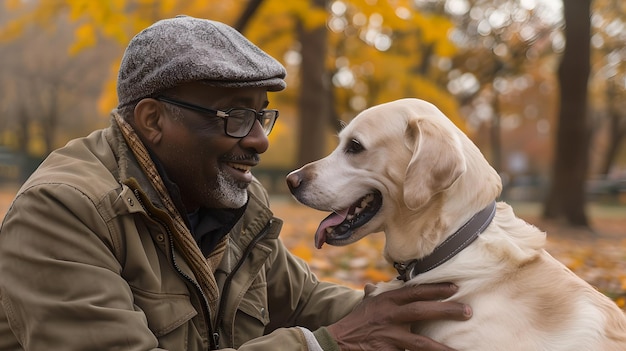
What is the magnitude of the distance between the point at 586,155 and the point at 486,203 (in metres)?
10.6

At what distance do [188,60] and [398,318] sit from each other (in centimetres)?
123

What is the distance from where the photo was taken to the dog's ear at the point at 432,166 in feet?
7.98

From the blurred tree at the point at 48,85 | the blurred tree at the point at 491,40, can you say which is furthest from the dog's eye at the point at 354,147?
the blurred tree at the point at 48,85

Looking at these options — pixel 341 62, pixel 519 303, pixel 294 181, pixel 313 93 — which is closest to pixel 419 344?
pixel 519 303

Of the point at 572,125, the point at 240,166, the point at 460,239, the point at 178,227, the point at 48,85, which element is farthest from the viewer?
the point at 48,85

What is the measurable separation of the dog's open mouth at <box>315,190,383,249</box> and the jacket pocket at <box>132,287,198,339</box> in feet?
2.18

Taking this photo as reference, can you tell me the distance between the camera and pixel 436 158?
8.05 feet

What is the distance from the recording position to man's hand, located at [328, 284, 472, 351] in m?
2.32

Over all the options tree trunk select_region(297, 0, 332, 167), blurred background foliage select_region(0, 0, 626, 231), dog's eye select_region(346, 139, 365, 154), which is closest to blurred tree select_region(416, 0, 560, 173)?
blurred background foliage select_region(0, 0, 626, 231)

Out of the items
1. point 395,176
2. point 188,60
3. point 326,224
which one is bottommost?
point 326,224

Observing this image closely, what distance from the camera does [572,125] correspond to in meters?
11.6

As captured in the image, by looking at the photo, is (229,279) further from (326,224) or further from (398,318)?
(398,318)

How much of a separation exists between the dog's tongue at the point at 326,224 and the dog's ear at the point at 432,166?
1.31 feet

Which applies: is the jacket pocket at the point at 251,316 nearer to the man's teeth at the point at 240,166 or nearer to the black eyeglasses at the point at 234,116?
the man's teeth at the point at 240,166
